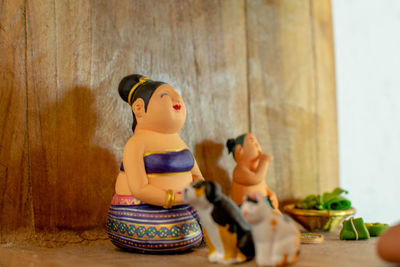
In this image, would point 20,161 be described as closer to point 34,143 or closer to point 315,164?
point 34,143

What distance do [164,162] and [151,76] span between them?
461 mm

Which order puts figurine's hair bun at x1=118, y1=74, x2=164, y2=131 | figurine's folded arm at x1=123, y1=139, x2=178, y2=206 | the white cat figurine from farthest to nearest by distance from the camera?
figurine's hair bun at x1=118, y1=74, x2=164, y2=131
figurine's folded arm at x1=123, y1=139, x2=178, y2=206
the white cat figurine

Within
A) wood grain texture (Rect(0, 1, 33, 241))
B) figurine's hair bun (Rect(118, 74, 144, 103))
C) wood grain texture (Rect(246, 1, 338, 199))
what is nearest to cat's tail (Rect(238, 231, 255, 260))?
figurine's hair bun (Rect(118, 74, 144, 103))

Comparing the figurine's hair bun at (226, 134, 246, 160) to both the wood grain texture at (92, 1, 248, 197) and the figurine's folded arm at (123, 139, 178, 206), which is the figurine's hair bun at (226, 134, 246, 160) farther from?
the figurine's folded arm at (123, 139, 178, 206)

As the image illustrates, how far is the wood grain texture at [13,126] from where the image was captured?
127 cm

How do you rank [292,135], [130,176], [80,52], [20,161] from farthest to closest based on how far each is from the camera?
[292,135]
[80,52]
[20,161]
[130,176]

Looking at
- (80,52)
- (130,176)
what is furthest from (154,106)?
(80,52)

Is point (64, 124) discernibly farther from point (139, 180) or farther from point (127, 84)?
point (139, 180)

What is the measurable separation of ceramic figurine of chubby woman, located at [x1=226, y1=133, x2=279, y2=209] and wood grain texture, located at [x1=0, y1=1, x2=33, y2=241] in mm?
642

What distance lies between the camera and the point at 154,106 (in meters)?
1.20

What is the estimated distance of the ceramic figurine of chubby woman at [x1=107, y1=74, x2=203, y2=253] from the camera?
1.12 metres

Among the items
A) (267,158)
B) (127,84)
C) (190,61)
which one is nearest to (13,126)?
(127,84)

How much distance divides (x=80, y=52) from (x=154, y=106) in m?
0.37

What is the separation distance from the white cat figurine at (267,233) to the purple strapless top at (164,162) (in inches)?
11.6
